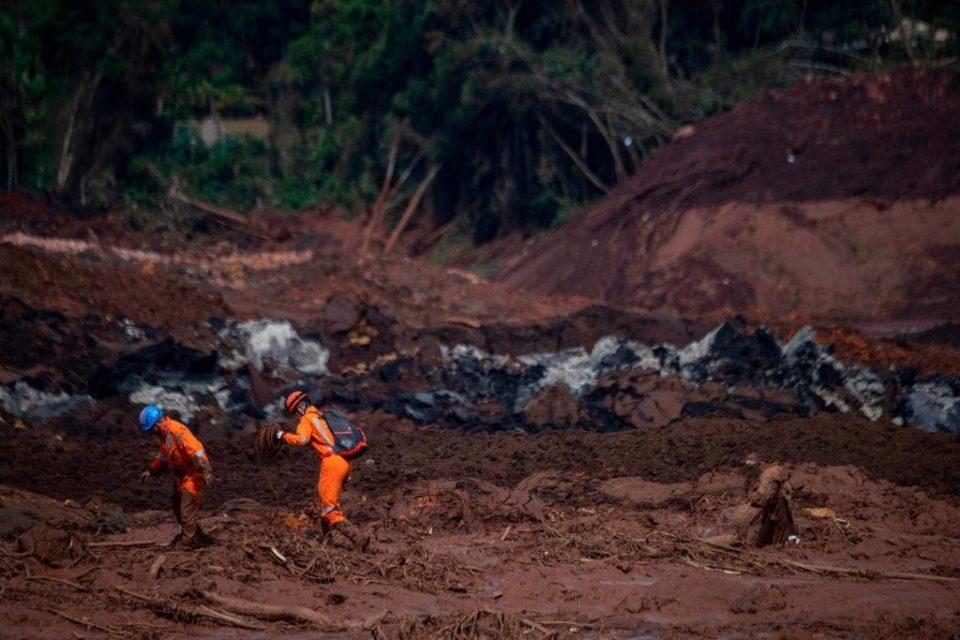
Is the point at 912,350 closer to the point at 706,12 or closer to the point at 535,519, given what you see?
the point at 535,519

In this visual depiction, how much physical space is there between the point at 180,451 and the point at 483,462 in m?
4.32

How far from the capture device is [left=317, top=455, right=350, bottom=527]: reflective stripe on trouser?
32.4 feet

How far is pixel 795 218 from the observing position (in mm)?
23766

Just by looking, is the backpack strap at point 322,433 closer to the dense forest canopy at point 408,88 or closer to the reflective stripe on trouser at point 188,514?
the reflective stripe on trouser at point 188,514

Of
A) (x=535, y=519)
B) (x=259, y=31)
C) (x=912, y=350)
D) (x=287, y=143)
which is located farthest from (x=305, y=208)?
(x=535, y=519)

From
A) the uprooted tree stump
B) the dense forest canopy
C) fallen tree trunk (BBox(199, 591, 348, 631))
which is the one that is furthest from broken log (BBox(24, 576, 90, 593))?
the dense forest canopy

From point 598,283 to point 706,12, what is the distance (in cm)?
1039

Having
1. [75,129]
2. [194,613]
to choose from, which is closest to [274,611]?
[194,613]

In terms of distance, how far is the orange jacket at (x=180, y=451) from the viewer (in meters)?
9.51

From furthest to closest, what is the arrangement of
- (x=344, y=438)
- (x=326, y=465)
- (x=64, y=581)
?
(x=344, y=438), (x=326, y=465), (x=64, y=581)

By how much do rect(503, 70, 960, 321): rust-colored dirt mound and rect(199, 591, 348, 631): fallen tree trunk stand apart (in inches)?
584

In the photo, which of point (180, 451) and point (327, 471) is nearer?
point (180, 451)

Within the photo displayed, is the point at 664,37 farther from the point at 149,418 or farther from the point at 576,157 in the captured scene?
the point at 149,418

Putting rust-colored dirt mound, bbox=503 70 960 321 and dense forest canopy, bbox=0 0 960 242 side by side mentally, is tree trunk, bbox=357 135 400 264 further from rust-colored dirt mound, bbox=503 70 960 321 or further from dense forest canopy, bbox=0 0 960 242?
rust-colored dirt mound, bbox=503 70 960 321
